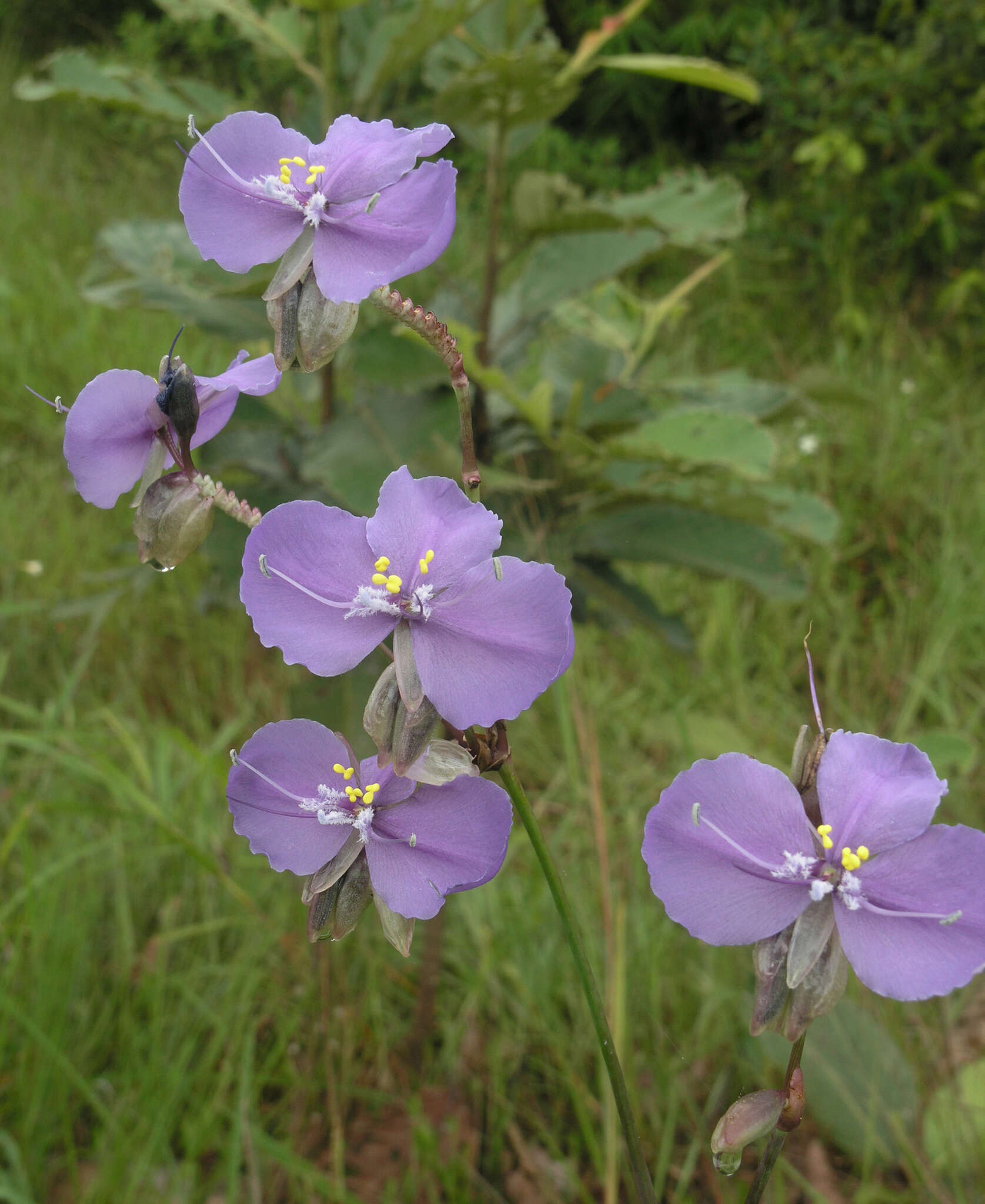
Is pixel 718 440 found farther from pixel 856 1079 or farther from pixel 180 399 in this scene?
pixel 180 399

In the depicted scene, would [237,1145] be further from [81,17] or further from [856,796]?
[81,17]

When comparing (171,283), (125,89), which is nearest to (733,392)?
(171,283)

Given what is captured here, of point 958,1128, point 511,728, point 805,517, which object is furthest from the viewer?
point 511,728

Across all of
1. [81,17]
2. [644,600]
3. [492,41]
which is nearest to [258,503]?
[644,600]

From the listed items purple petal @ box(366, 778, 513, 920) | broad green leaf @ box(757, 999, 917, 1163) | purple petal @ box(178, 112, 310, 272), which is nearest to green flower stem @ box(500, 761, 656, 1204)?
purple petal @ box(366, 778, 513, 920)

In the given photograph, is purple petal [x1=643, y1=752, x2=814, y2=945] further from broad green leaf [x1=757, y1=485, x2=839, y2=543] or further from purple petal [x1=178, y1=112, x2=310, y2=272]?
broad green leaf [x1=757, y1=485, x2=839, y2=543]

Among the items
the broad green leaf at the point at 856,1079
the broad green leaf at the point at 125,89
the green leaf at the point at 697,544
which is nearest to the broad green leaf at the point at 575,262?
the green leaf at the point at 697,544
